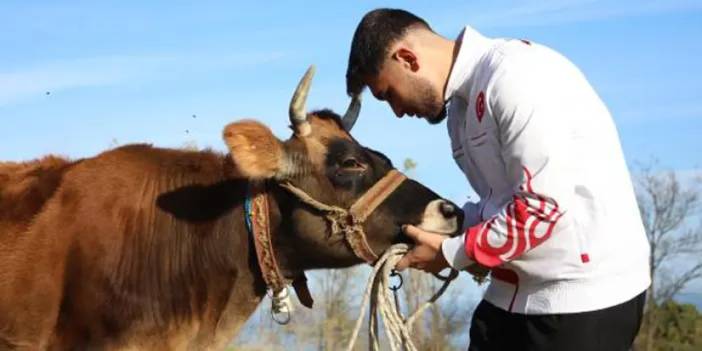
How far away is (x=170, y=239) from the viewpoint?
6.81m

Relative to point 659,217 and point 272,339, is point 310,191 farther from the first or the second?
point 659,217

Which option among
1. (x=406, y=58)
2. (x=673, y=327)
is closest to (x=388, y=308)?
(x=406, y=58)

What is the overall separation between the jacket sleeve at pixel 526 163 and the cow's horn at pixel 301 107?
5.38 ft

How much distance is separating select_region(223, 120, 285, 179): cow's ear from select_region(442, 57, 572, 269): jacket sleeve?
1785 millimetres

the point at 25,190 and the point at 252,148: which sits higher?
the point at 252,148

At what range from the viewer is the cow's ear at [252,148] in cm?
612

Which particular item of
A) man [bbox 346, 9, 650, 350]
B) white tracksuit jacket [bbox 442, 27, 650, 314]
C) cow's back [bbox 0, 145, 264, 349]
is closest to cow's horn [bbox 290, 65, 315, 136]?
cow's back [bbox 0, 145, 264, 349]

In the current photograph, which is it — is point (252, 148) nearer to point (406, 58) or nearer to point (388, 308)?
point (388, 308)

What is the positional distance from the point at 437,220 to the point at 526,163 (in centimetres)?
152

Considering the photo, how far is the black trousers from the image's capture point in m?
4.76

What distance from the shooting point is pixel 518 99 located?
15.1 ft

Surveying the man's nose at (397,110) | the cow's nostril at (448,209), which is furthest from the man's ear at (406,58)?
the cow's nostril at (448,209)

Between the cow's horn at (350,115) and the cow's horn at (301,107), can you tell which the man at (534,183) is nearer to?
the cow's horn at (301,107)

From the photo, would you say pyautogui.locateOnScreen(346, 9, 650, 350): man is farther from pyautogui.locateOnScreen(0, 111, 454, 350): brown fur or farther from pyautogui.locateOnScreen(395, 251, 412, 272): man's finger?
pyautogui.locateOnScreen(0, 111, 454, 350): brown fur
